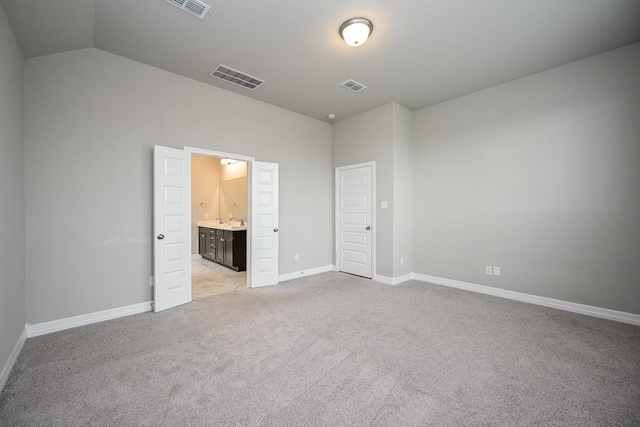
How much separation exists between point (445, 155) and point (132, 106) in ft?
15.3

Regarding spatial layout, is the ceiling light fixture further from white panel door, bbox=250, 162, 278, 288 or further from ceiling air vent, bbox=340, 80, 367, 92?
white panel door, bbox=250, 162, 278, 288

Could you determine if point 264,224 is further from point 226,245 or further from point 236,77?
point 236,77

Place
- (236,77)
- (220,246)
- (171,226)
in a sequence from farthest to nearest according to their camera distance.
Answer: (220,246) → (236,77) → (171,226)

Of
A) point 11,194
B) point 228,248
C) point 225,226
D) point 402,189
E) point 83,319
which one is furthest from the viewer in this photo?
point 225,226

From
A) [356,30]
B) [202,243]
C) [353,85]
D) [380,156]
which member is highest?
[353,85]

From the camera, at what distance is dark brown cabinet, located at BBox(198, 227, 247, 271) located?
18.4 ft

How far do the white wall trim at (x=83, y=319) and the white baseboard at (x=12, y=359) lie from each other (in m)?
0.10

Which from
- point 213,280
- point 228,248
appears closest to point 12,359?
point 213,280

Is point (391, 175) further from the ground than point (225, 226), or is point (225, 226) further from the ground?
point (391, 175)

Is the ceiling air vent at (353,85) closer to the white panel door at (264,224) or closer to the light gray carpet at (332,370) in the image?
the white panel door at (264,224)

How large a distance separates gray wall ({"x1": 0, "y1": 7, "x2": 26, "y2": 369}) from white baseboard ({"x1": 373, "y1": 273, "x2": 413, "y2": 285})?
4418 millimetres

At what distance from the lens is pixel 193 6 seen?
2480 mm

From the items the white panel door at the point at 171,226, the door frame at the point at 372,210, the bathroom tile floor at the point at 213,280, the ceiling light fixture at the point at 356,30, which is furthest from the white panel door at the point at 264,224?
the ceiling light fixture at the point at 356,30

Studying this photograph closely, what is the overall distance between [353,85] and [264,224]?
2.59 metres
